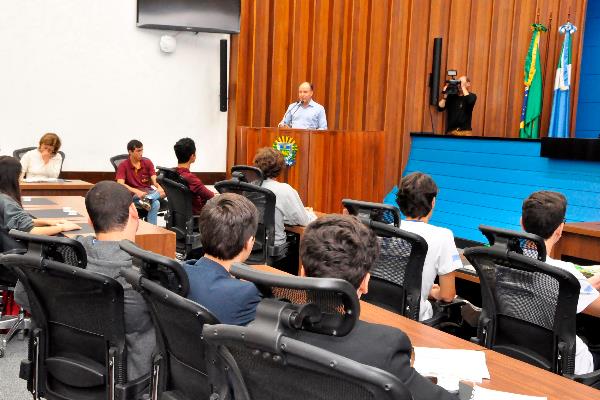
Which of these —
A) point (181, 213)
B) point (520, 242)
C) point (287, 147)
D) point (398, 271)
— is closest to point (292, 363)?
point (520, 242)

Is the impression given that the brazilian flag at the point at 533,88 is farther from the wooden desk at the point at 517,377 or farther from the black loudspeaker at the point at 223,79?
the wooden desk at the point at 517,377

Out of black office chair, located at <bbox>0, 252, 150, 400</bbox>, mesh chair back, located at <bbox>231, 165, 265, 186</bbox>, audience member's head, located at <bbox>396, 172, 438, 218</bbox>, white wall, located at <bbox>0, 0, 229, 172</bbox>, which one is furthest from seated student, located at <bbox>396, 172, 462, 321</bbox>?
white wall, located at <bbox>0, 0, 229, 172</bbox>

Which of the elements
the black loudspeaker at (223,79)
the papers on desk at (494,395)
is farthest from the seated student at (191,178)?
the papers on desk at (494,395)

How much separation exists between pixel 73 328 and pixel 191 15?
6476mm

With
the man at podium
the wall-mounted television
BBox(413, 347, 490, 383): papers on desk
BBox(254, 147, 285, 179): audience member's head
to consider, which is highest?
the wall-mounted television

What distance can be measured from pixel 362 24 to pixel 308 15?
0.78 meters

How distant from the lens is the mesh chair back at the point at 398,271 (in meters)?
2.87

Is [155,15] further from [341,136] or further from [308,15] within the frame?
[341,136]

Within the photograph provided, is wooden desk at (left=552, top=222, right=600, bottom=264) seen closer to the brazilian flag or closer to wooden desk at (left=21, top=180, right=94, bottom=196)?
wooden desk at (left=21, top=180, right=94, bottom=196)

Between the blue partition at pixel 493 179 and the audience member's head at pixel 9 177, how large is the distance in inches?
210

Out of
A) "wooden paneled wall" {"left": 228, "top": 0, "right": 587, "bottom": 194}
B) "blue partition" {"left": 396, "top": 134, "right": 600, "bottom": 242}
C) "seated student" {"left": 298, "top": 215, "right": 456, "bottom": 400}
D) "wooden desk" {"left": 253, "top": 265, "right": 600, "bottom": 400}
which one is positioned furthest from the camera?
"wooden paneled wall" {"left": 228, "top": 0, "right": 587, "bottom": 194}

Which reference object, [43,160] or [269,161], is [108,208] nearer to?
[269,161]

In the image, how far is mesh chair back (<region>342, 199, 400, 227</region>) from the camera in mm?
2990

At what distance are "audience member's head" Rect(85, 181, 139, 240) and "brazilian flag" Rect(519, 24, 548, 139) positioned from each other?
8.19 metres
